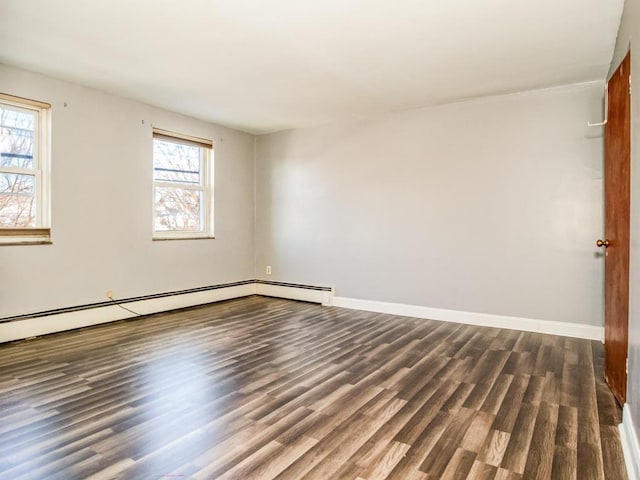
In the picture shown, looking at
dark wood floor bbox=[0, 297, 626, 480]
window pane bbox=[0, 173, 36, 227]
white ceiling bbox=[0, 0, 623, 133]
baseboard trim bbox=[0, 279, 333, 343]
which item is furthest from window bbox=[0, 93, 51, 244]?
dark wood floor bbox=[0, 297, 626, 480]

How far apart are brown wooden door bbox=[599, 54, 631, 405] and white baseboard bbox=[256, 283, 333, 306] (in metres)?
3.33

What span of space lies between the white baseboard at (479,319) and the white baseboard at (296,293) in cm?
14

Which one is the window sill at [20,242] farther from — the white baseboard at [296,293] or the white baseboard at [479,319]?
the white baseboard at [479,319]

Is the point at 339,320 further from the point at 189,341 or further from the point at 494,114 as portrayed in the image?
the point at 494,114

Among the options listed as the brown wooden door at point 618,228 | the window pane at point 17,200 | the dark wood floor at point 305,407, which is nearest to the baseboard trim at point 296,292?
the dark wood floor at point 305,407

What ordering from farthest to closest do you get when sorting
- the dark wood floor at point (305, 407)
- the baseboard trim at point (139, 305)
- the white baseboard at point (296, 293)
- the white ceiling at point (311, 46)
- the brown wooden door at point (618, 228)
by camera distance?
the white baseboard at point (296, 293), the baseboard trim at point (139, 305), the white ceiling at point (311, 46), the brown wooden door at point (618, 228), the dark wood floor at point (305, 407)

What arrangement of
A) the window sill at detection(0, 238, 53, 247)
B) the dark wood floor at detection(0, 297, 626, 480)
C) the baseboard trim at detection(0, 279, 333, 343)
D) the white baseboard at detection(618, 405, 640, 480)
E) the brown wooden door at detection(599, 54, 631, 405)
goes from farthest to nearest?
1. the baseboard trim at detection(0, 279, 333, 343)
2. the window sill at detection(0, 238, 53, 247)
3. the brown wooden door at detection(599, 54, 631, 405)
4. the dark wood floor at detection(0, 297, 626, 480)
5. the white baseboard at detection(618, 405, 640, 480)

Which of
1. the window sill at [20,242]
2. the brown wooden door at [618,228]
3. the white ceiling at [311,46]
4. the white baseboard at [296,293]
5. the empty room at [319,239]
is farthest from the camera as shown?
the white baseboard at [296,293]

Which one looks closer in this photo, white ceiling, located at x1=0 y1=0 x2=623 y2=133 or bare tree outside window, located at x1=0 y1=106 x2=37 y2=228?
white ceiling, located at x1=0 y1=0 x2=623 y2=133

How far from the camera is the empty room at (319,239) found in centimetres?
201

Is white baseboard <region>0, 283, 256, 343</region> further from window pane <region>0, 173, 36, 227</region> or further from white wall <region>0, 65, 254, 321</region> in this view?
window pane <region>0, 173, 36, 227</region>

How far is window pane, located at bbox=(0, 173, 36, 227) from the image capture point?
3.67m

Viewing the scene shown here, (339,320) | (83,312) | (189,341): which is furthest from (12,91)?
(339,320)

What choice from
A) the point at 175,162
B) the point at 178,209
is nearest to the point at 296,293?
the point at 178,209
